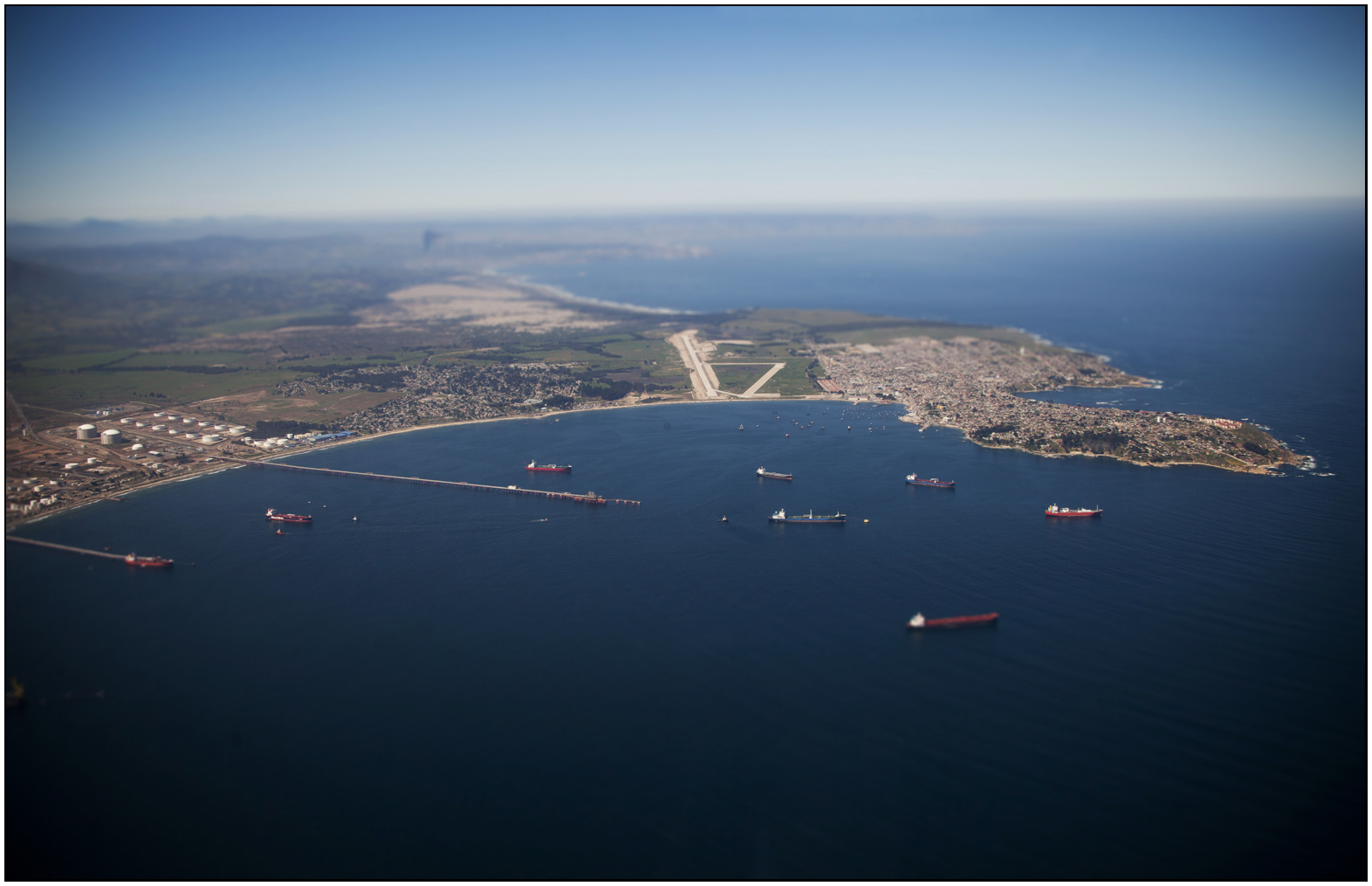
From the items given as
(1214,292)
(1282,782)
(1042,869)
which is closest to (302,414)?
(1042,869)

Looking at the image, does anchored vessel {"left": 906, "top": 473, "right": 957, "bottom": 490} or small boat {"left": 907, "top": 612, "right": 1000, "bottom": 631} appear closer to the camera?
small boat {"left": 907, "top": 612, "right": 1000, "bottom": 631}

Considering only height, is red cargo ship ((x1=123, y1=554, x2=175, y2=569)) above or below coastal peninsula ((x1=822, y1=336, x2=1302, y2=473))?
below

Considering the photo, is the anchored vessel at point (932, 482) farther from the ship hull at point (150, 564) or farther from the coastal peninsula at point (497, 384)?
the ship hull at point (150, 564)

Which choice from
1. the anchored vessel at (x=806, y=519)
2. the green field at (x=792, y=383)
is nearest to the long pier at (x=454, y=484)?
the anchored vessel at (x=806, y=519)

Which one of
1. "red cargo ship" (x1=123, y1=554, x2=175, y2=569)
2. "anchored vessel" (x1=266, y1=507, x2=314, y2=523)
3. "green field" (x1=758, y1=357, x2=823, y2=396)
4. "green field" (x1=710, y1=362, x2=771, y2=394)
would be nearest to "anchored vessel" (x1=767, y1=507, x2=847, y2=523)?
"anchored vessel" (x1=266, y1=507, x2=314, y2=523)

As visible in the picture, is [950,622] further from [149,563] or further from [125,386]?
[125,386]

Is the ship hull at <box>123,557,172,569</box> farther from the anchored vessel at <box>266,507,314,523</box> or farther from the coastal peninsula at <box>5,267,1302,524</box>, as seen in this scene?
the coastal peninsula at <box>5,267,1302,524</box>

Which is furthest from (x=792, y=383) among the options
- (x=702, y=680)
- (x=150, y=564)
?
(x=150, y=564)
